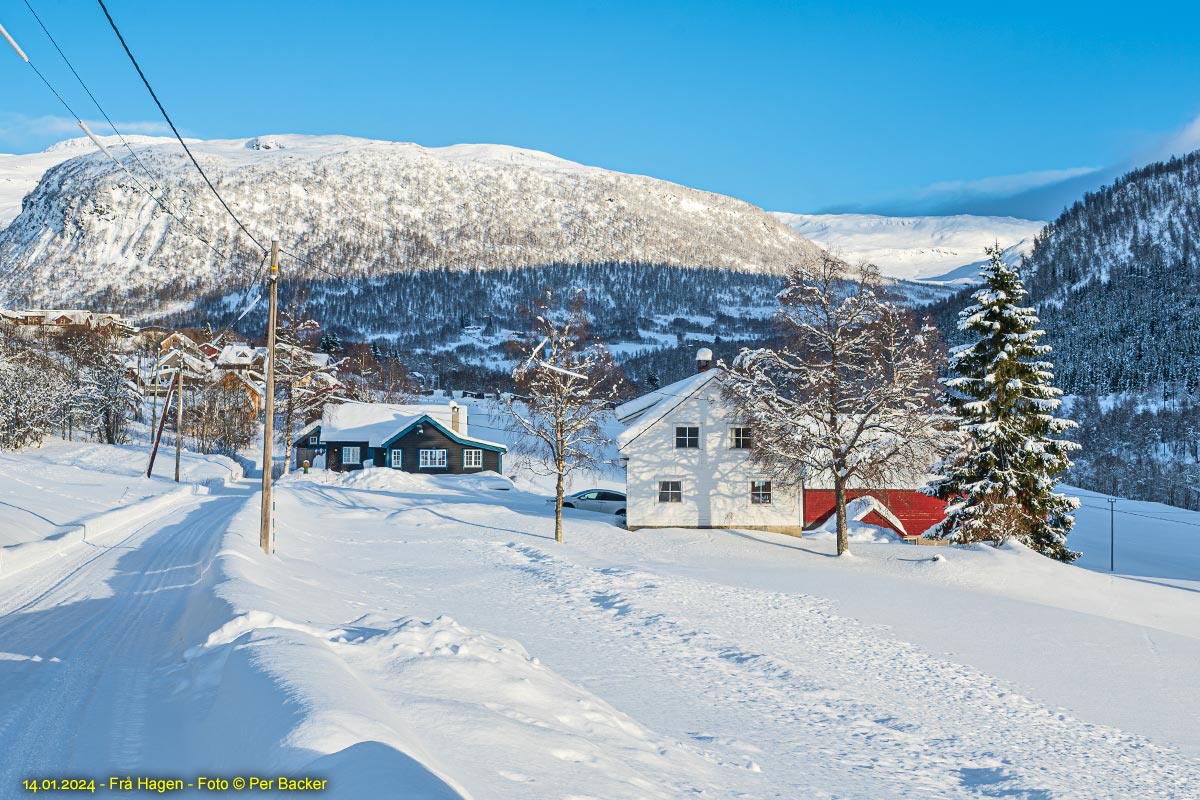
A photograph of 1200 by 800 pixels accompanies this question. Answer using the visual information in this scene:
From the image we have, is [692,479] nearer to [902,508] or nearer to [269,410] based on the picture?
[902,508]

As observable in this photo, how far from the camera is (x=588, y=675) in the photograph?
12266 mm

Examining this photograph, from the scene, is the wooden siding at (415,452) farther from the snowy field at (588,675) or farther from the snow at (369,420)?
the snowy field at (588,675)

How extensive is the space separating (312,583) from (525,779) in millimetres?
12886

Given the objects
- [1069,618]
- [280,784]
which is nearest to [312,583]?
[280,784]

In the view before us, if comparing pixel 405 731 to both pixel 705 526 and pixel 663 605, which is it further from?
pixel 705 526

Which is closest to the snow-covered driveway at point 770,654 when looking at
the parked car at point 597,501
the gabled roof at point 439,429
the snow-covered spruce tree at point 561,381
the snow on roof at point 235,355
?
the snow-covered spruce tree at point 561,381

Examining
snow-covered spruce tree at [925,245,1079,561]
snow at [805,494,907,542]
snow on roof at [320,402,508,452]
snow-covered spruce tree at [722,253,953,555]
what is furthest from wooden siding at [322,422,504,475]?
snow-covered spruce tree at [925,245,1079,561]

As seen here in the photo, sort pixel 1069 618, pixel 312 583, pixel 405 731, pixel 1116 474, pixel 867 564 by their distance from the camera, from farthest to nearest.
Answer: pixel 1116 474 < pixel 867 564 < pixel 1069 618 < pixel 312 583 < pixel 405 731

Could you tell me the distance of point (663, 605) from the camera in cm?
1880

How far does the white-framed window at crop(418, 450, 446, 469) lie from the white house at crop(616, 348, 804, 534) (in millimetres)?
31427

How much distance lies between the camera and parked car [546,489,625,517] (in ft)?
137

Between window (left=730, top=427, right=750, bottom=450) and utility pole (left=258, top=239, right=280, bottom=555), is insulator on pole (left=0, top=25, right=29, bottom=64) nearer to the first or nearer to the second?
utility pole (left=258, top=239, right=280, bottom=555)

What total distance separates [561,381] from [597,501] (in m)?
13.3

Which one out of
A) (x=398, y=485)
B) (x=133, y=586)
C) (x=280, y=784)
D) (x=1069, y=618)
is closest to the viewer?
(x=280, y=784)
